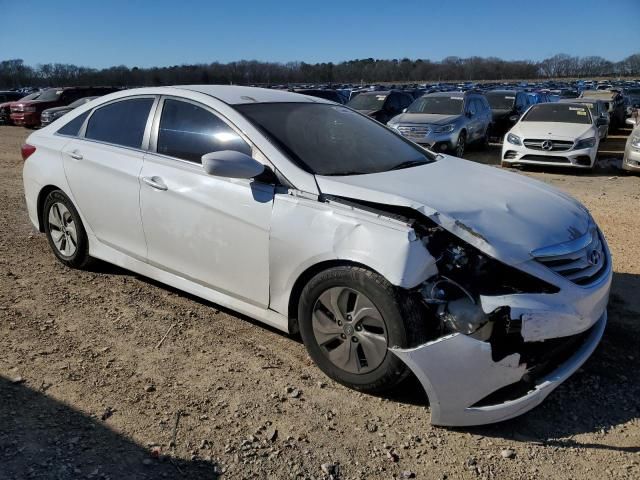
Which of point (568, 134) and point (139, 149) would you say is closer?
point (139, 149)

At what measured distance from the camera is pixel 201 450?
8.42 feet

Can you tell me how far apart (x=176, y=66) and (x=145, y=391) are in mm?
78221

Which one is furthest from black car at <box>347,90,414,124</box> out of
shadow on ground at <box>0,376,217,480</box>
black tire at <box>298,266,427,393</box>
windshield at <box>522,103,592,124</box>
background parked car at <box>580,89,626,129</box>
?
shadow on ground at <box>0,376,217,480</box>

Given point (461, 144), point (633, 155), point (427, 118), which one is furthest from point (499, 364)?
point (461, 144)

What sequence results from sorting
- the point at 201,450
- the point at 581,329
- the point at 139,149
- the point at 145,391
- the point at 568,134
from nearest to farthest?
the point at 201,450 < the point at 581,329 < the point at 145,391 < the point at 139,149 < the point at 568,134

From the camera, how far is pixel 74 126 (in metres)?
4.67

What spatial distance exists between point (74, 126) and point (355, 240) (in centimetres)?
312

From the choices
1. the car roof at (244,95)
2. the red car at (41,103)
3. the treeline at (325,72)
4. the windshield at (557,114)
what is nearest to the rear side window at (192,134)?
the car roof at (244,95)

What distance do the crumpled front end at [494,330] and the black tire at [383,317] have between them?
0.08 metres

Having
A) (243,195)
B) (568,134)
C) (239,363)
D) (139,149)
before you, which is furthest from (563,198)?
(568,134)

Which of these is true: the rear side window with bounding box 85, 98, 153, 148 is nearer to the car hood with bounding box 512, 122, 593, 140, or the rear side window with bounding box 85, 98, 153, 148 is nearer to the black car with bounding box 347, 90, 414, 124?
the car hood with bounding box 512, 122, 593, 140

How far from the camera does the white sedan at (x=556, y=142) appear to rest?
10.9 metres

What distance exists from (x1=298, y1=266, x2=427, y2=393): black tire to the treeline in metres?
58.7

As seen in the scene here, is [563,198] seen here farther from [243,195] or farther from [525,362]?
[243,195]
